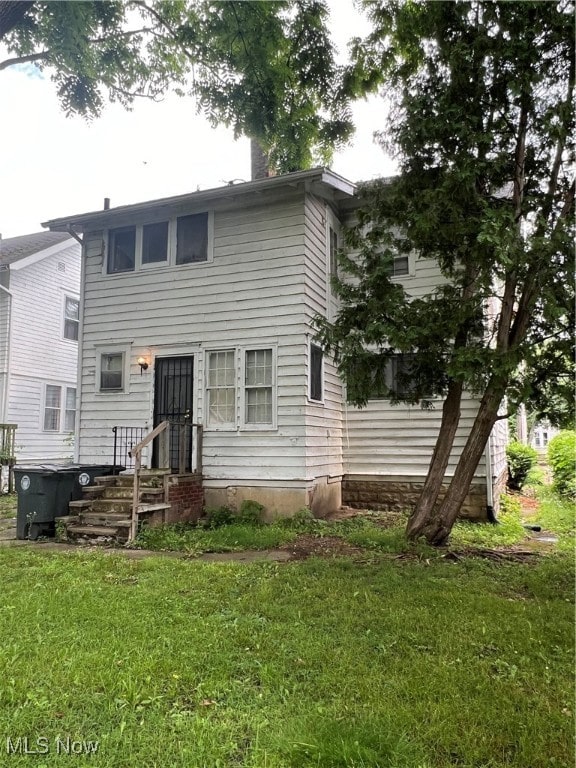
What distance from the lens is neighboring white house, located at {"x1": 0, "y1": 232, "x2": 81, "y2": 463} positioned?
14.7 metres

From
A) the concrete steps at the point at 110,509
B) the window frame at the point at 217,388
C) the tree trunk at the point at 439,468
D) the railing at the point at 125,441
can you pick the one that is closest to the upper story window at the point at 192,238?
the window frame at the point at 217,388

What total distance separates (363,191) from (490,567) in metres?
5.25

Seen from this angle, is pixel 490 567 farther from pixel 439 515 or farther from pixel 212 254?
pixel 212 254

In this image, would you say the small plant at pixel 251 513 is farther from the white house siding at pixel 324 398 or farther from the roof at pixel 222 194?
the roof at pixel 222 194

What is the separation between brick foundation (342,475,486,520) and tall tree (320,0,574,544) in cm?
302

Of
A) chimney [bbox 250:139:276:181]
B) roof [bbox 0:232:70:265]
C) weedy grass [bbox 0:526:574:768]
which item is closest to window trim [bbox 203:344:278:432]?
weedy grass [bbox 0:526:574:768]

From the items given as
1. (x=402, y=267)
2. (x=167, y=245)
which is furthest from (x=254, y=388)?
(x=402, y=267)

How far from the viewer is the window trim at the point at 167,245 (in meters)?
9.41

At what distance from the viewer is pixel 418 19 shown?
605 centimetres

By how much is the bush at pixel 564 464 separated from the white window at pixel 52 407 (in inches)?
583

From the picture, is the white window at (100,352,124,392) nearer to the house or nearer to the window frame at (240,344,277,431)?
the house

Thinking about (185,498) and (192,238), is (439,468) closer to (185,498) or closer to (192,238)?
(185,498)

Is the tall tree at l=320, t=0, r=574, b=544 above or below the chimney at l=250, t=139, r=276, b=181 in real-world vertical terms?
below

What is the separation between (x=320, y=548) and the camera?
6641 mm
